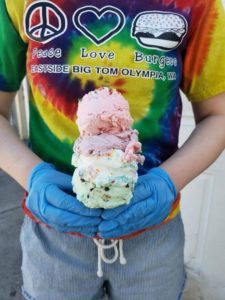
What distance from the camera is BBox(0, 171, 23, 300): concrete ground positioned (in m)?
2.17

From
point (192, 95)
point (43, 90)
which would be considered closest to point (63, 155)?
point (43, 90)

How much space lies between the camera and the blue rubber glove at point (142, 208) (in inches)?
30.4

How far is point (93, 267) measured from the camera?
3.05 feet

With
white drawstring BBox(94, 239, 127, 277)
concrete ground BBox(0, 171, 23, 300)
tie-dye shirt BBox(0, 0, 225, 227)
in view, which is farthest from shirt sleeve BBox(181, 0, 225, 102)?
concrete ground BBox(0, 171, 23, 300)

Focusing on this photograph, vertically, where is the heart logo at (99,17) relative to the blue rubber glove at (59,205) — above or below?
above

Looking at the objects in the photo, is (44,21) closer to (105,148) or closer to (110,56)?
(110,56)

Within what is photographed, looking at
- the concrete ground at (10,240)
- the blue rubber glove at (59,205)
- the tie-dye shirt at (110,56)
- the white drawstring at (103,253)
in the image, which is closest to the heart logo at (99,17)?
the tie-dye shirt at (110,56)

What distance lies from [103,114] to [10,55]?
390 millimetres

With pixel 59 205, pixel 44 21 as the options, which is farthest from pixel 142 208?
pixel 44 21

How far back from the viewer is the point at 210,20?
2.96 feet

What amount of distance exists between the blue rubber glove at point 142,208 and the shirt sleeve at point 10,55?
0.42 meters

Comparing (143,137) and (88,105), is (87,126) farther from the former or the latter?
(143,137)

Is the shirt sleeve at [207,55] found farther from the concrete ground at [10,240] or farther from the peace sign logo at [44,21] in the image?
the concrete ground at [10,240]

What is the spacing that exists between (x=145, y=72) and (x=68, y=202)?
352 millimetres
